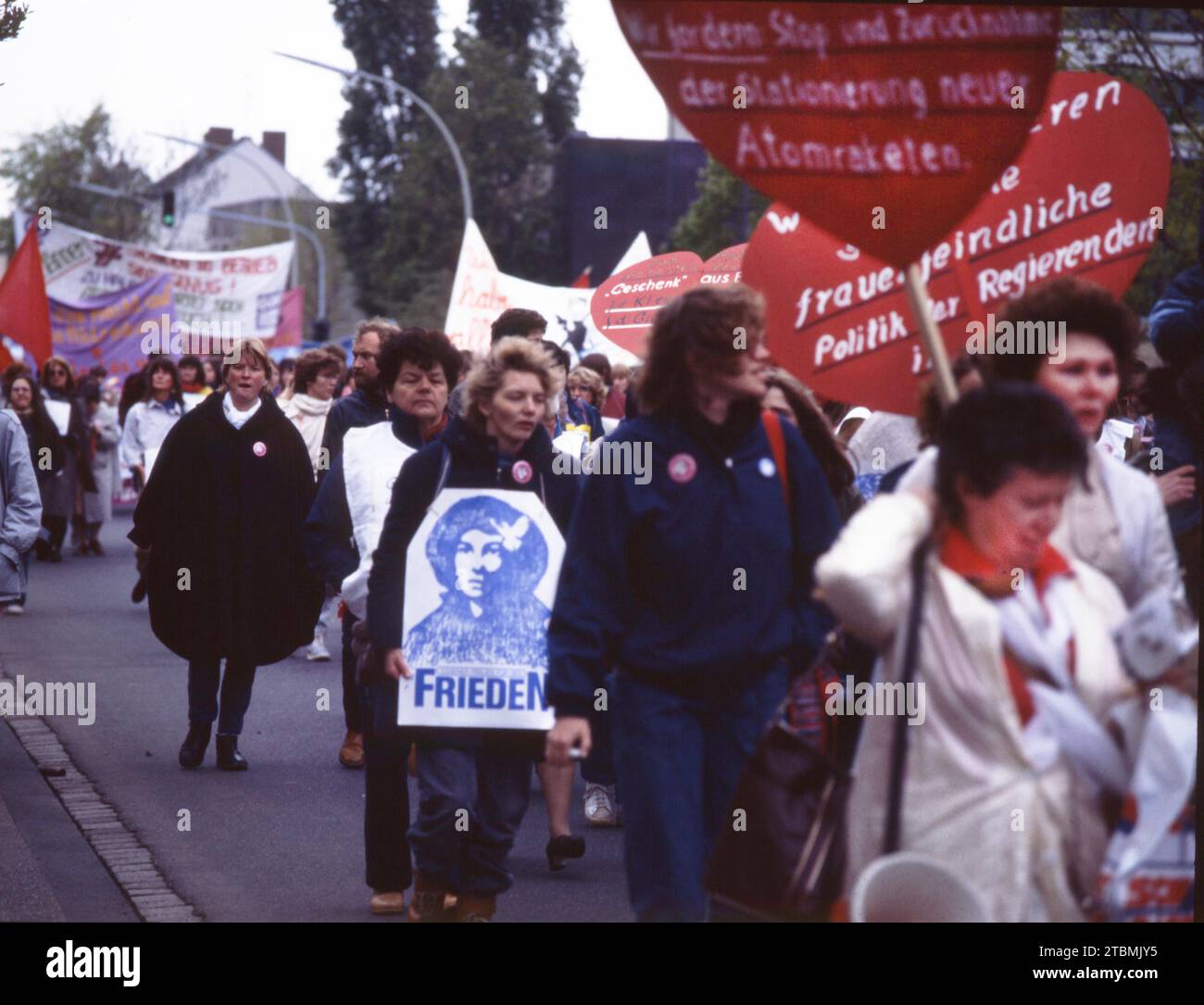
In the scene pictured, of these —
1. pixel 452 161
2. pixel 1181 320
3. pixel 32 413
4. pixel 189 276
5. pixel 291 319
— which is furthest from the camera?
pixel 452 161

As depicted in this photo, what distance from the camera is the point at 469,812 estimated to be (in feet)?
20.2

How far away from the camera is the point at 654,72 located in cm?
404

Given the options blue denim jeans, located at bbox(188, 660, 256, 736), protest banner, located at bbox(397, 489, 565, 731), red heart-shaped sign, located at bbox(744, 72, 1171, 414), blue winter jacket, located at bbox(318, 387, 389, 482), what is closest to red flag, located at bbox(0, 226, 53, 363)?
blue winter jacket, located at bbox(318, 387, 389, 482)

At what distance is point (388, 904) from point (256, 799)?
2175 millimetres

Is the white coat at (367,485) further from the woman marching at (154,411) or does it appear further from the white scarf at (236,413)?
the woman marching at (154,411)

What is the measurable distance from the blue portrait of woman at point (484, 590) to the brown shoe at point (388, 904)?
40.5 inches

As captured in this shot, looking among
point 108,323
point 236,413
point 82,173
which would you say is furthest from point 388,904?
point 82,173

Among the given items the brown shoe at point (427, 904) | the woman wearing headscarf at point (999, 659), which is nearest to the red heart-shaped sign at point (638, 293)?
the brown shoe at point (427, 904)

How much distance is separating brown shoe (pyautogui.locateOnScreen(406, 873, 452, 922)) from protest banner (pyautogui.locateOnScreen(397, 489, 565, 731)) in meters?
0.65

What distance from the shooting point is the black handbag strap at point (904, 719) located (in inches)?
137

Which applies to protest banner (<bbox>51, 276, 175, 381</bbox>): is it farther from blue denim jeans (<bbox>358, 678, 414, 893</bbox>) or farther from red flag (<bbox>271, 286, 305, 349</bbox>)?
blue denim jeans (<bbox>358, 678, 414, 893</bbox>)

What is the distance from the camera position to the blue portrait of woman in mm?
6031

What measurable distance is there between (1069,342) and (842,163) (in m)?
0.57

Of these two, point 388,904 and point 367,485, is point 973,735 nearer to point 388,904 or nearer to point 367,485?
point 388,904
